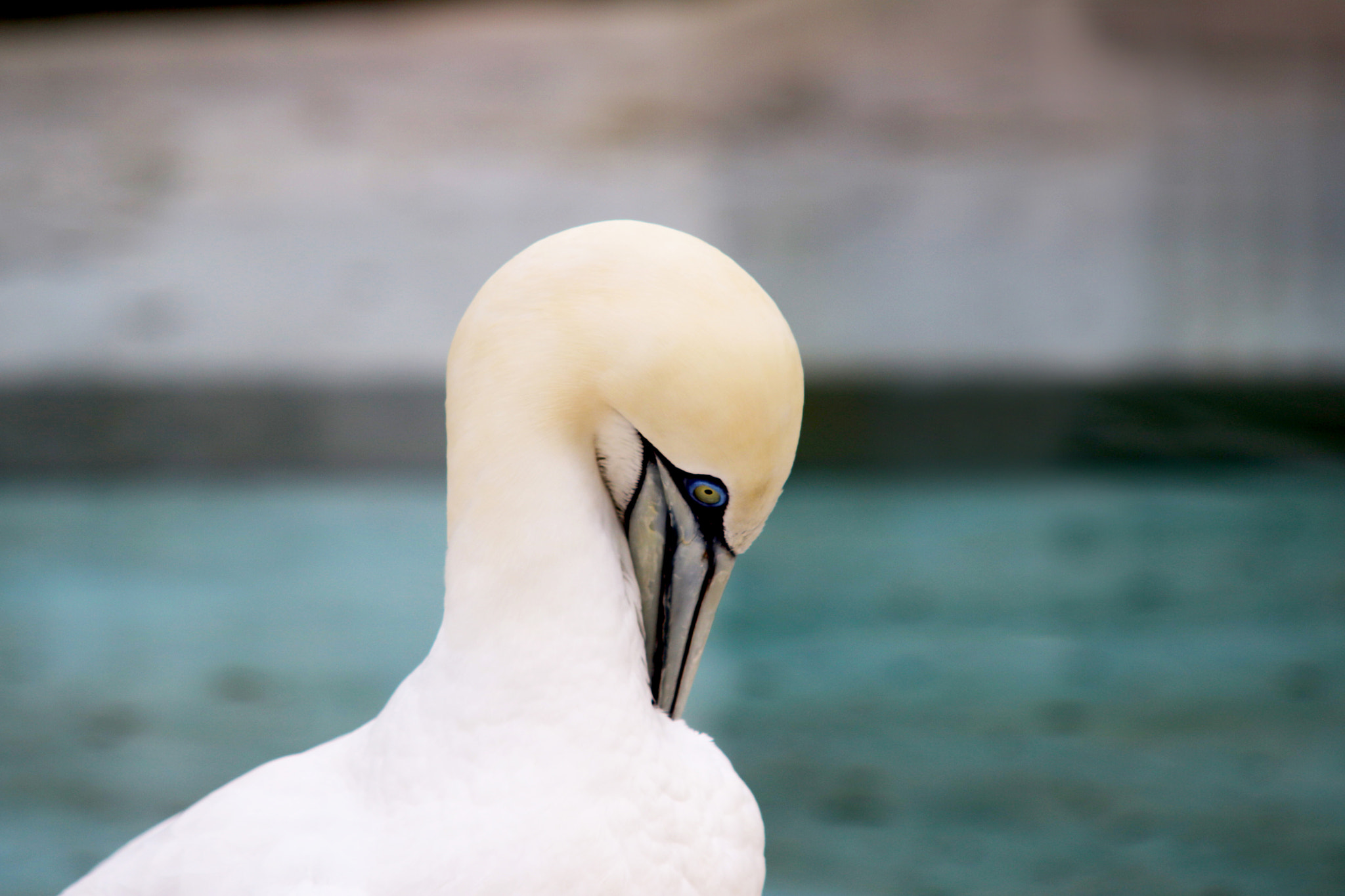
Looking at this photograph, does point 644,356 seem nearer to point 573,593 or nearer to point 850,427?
point 573,593

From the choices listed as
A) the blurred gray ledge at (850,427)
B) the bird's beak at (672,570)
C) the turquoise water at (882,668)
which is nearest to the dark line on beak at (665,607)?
the bird's beak at (672,570)

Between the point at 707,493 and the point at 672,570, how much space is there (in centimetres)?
9

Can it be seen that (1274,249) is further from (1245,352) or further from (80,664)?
(80,664)

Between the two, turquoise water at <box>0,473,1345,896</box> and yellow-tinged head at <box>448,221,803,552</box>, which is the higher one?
yellow-tinged head at <box>448,221,803,552</box>

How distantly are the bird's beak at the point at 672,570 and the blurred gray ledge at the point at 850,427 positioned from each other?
4.14 meters

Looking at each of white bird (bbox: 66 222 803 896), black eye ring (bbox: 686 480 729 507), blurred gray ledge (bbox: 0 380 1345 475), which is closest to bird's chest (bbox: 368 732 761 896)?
white bird (bbox: 66 222 803 896)

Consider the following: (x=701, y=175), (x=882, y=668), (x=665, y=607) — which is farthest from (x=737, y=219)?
(x=665, y=607)

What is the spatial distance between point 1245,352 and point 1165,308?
1.38ft

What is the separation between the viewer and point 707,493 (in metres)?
0.78

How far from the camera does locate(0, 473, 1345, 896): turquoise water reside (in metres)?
2.06

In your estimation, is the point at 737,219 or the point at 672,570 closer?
the point at 672,570

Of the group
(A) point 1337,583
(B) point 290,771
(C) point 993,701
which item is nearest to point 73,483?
(C) point 993,701

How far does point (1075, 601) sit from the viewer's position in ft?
11.1

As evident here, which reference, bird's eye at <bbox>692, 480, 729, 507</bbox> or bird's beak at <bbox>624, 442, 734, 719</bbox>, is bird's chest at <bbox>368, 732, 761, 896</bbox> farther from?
bird's eye at <bbox>692, 480, 729, 507</bbox>
